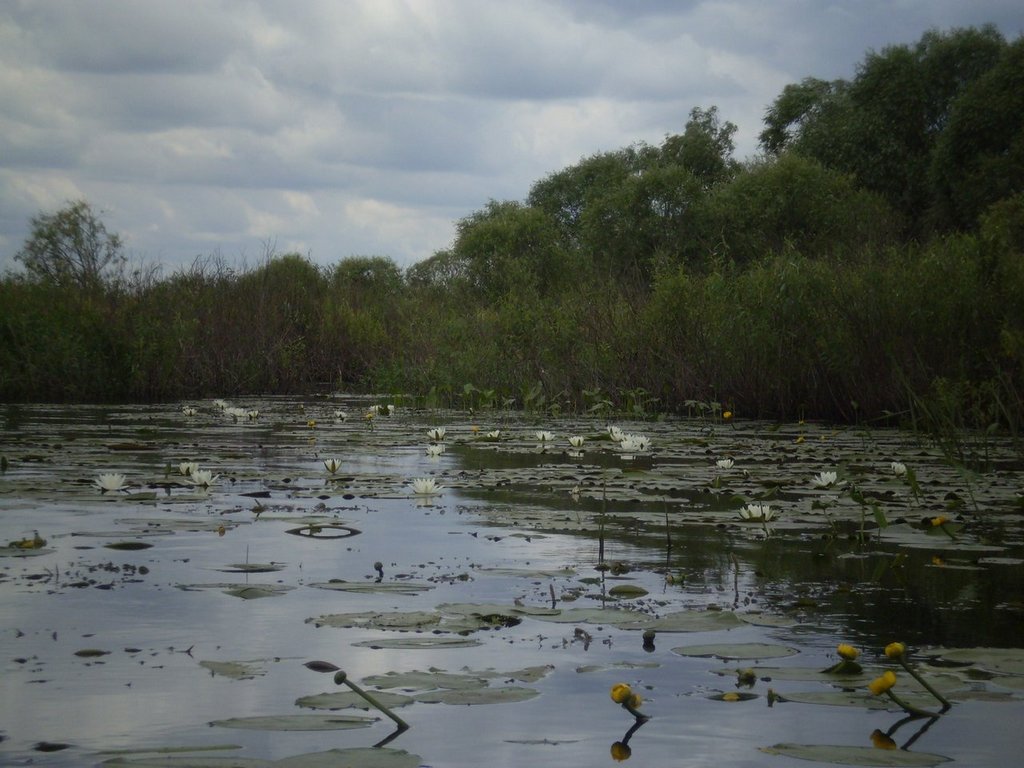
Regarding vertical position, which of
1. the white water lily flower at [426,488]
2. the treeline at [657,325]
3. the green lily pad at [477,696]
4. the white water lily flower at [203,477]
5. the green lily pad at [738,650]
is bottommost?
the green lily pad at [738,650]

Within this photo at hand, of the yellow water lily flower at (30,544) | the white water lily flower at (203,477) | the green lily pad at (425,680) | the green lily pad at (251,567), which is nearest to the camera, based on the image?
the green lily pad at (425,680)

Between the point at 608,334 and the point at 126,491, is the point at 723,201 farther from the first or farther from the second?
the point at 126,491

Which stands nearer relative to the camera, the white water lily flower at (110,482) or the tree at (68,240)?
the white water lily flower at (110,482)

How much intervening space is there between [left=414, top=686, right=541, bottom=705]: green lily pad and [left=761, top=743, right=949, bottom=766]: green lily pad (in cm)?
46

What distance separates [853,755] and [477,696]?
642mm

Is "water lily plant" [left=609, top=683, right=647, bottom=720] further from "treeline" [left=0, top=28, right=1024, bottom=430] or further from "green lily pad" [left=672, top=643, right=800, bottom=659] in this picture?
"treeline" [left=0, top=28, right=1024, bottom=430]

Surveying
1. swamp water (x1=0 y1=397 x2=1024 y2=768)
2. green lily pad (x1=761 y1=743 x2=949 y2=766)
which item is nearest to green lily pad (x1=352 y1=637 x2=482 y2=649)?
swamp water (x1=0 y1=397 x2=1024 y2=768)

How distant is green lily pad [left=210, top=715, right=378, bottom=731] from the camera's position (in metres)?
1.80

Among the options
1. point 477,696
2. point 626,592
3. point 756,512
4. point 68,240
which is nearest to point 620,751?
point 477,696

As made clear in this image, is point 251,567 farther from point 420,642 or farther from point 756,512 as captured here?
point 756,512

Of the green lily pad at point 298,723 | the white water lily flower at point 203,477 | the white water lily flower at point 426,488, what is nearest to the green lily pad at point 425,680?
the green lily pad at point 298,723

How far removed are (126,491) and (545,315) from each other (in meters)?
11.0

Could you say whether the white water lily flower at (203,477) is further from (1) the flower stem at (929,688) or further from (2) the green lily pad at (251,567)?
(1) the flower stem at (929,688)

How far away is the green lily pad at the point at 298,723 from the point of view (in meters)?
1.80
